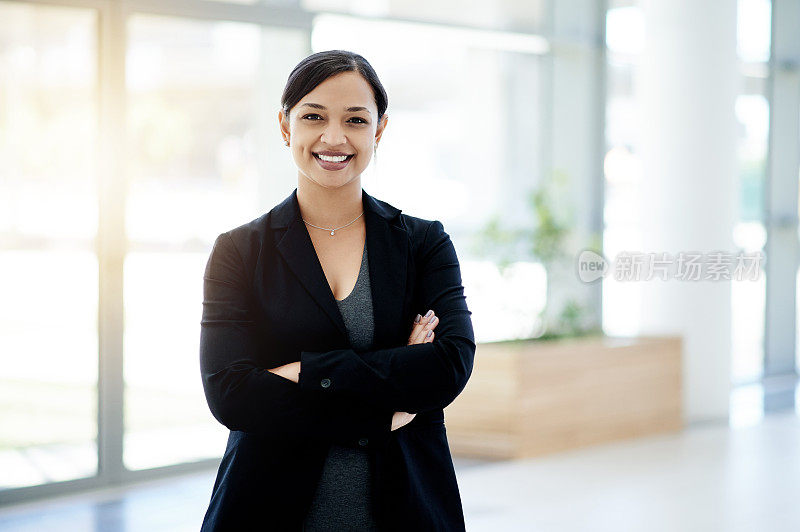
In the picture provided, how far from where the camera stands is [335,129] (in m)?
1.69

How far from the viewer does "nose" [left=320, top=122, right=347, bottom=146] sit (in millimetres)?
1680

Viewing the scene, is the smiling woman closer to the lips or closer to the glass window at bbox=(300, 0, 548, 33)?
the lips

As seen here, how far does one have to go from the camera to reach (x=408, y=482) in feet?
5.55

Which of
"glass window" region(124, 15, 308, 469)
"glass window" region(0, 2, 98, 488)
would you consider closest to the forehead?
"glass window" region(0, 2, 98, 488)

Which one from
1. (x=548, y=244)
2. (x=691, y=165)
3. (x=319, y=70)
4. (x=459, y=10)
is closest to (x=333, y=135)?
(x=319, y=70)

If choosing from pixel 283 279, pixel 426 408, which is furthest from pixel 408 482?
pixel 283 279

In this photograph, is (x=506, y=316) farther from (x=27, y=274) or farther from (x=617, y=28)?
(x=27, y=274)

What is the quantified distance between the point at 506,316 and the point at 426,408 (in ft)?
16.3

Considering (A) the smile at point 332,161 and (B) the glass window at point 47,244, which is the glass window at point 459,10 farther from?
(A) the smile at point 332,161

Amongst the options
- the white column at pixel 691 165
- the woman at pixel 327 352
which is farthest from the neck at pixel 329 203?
the white column at pixel 691 165

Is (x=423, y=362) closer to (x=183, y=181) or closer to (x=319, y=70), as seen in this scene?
(x=319, y=70)

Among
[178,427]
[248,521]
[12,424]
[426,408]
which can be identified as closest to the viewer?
[248,521]

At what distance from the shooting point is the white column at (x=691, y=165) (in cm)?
637

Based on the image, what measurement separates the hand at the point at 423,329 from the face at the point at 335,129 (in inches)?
12.3
